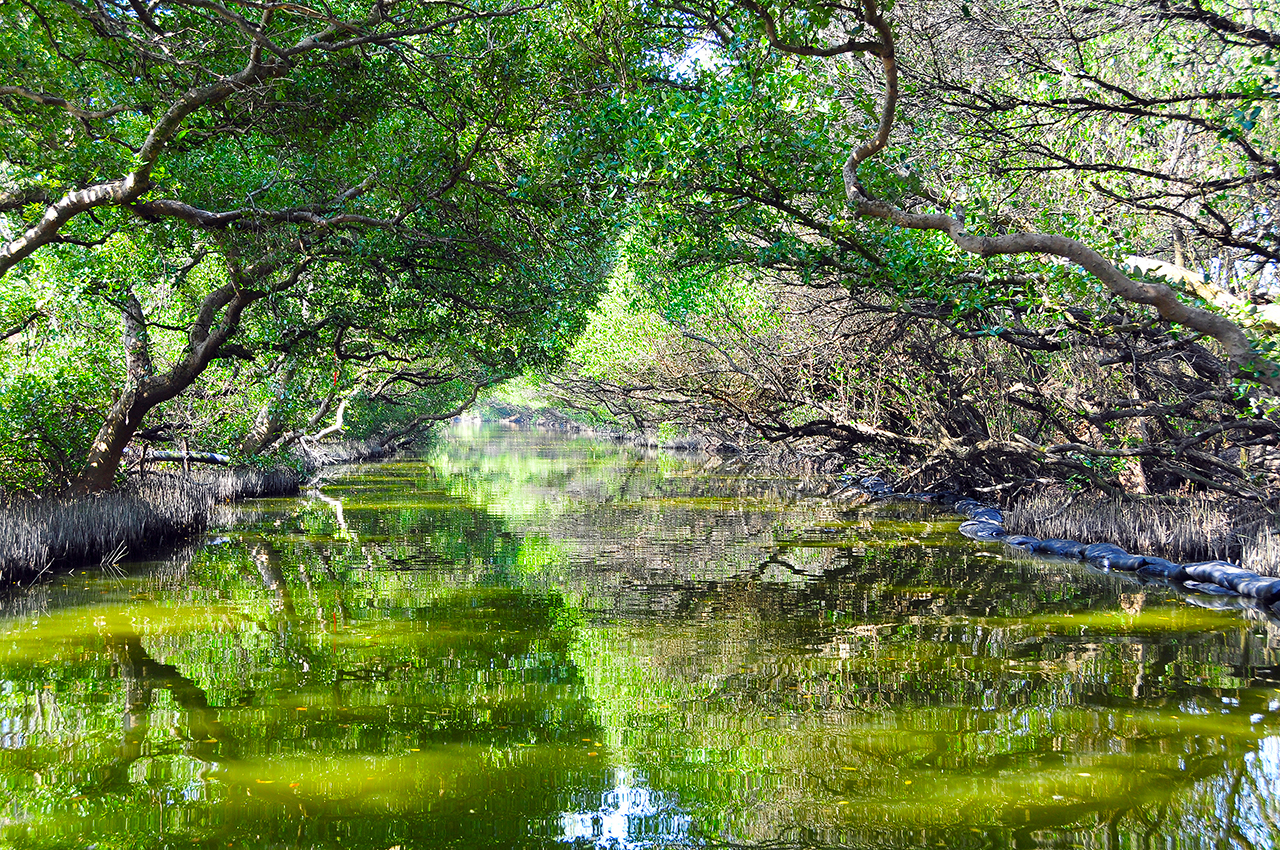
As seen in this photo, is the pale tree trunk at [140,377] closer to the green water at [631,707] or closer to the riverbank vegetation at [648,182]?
the riverbank vegetation at [648,182]

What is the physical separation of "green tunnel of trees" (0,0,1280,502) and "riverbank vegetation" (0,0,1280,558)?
0.06 metres

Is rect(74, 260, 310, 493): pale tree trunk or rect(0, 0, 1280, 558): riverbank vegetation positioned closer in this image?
rect(0, 0, 1280, 558): riverbank vegetation

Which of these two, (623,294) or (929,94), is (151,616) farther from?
(623,294)

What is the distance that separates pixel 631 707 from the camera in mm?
6043

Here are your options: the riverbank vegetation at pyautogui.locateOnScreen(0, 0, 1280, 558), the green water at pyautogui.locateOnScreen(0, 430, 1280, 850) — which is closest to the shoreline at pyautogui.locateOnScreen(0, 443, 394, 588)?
the green water at pyautogui.locateOnScreen(0, 430, 1280, 850)

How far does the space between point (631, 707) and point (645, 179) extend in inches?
236

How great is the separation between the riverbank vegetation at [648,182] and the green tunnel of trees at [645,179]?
6 cm

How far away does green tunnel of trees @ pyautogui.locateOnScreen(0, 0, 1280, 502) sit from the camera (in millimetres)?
8148

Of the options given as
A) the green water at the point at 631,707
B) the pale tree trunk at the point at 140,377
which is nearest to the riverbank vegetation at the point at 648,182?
the pale tree trunk at the point at 140,377

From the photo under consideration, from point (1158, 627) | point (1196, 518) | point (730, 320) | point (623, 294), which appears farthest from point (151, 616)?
point (623, 294)

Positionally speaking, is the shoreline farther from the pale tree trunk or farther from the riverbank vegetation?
the riverbank vegetation

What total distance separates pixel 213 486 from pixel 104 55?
41.0ft

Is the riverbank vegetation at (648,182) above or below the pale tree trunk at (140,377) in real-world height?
above

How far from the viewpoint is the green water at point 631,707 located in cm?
432
